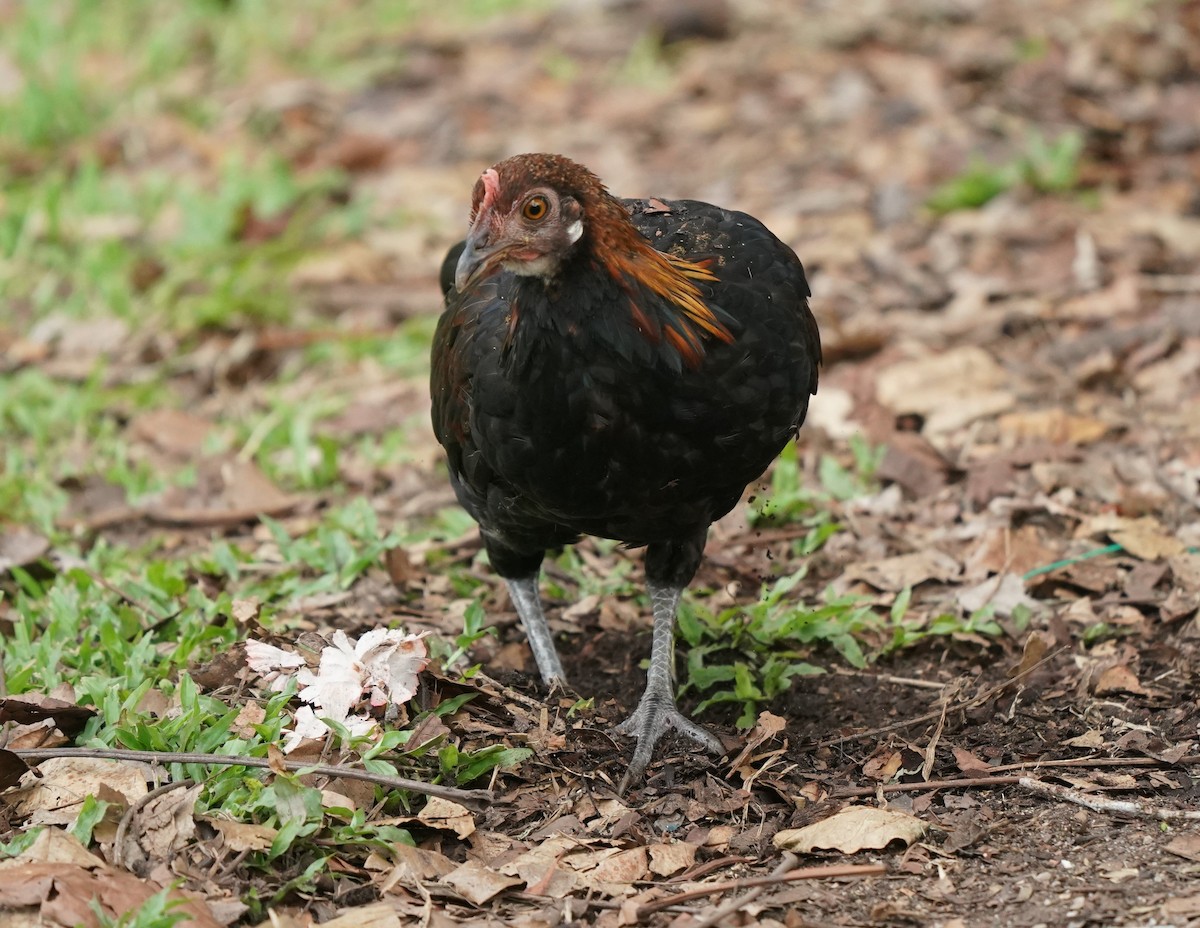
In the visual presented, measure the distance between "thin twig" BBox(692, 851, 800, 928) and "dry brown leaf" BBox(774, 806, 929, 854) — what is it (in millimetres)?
61

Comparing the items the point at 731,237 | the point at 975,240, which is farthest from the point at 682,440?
the point at 975,240

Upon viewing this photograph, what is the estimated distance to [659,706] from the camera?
4586mm

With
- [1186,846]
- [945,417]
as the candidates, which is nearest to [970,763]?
[1186,846]

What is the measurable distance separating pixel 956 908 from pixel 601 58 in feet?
27.8

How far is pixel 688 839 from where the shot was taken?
159 inches

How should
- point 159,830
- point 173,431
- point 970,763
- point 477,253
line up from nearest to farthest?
point 159,830 → point 477,253 → point 970,763 → point 173,431

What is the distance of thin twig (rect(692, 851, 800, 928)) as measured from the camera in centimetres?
340

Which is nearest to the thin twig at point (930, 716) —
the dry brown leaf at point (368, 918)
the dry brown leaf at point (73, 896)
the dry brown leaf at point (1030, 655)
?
the dry brown leaf at point (1030, 655)

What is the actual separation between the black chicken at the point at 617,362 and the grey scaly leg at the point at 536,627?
14.3 inches

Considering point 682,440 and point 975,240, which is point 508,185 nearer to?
point 682,440

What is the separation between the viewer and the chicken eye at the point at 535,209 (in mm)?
3686

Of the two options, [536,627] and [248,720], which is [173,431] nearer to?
[536,627]

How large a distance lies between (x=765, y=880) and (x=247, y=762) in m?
1.38

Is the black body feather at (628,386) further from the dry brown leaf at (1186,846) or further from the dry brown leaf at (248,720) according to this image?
the dry brown leaf at (1186,846)
